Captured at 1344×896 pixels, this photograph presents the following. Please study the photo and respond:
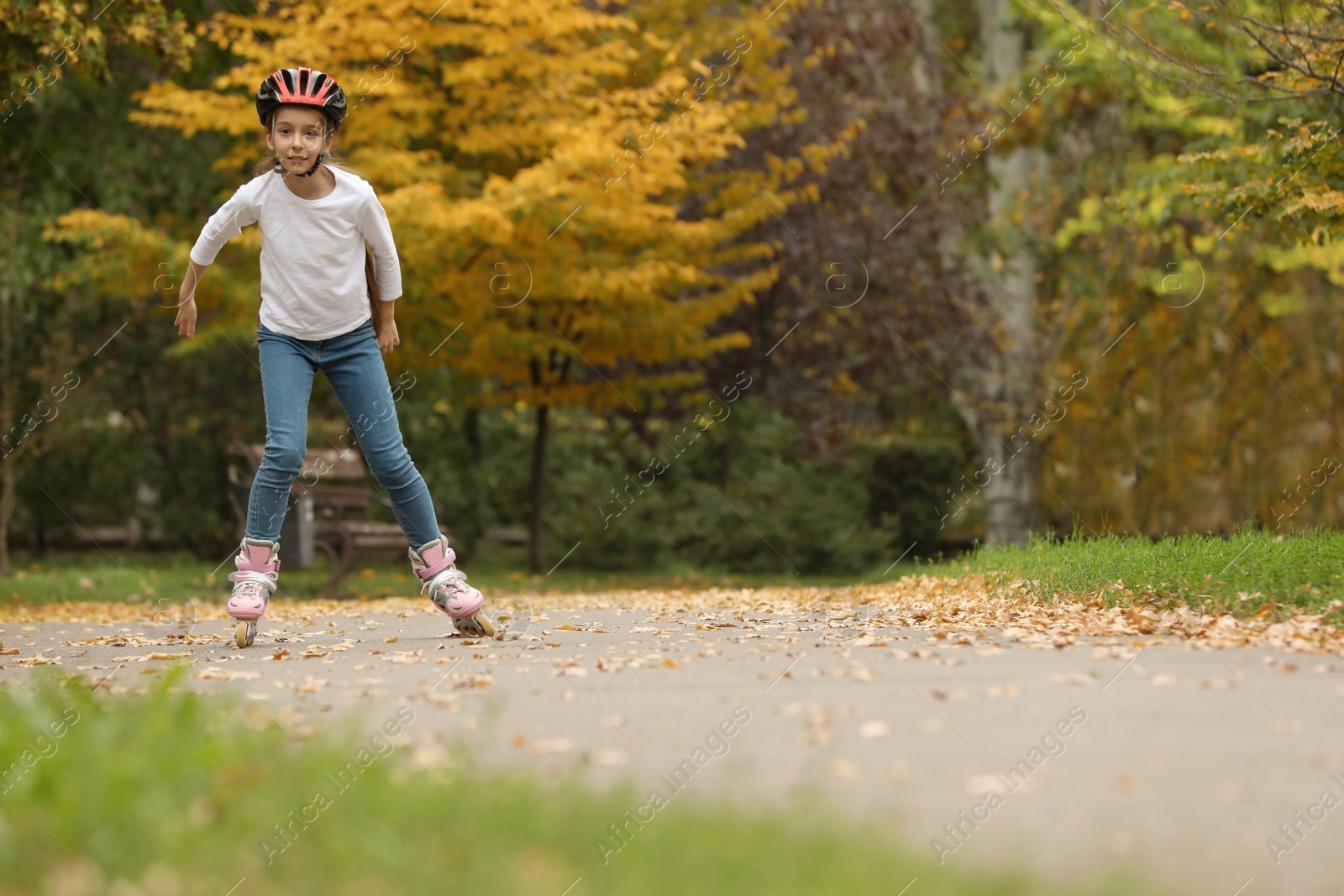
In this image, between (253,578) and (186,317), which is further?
(186,317)

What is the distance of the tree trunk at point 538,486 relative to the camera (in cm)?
1364

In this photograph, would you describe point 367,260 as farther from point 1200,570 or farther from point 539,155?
point 539,155

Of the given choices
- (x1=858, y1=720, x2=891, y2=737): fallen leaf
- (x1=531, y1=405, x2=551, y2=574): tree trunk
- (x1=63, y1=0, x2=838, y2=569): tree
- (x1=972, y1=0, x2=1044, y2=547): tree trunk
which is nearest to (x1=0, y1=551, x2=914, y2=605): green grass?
(x1=531, y1=405, x2=551, y2=574): tree trunk

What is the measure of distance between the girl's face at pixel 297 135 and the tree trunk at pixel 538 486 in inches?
322

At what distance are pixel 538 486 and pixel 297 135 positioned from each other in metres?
8.54

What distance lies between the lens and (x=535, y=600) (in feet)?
31.9

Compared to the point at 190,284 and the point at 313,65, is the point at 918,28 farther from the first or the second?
the point at 190,284

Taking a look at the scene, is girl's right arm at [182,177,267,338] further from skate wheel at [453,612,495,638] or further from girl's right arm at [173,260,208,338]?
skate wheel at [453,612,495,638]

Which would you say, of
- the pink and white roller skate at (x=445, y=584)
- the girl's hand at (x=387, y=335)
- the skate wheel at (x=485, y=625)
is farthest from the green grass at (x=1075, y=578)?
the girl's hand at (x=387, y=335)

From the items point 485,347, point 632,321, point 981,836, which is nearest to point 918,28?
point 632,321

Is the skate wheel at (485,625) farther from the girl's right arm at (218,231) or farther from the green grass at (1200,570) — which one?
the green grass at (1200,570)

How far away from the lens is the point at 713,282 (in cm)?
1267

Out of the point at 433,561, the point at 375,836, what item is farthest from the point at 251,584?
the point at 375,836

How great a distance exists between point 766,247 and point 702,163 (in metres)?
1.08
